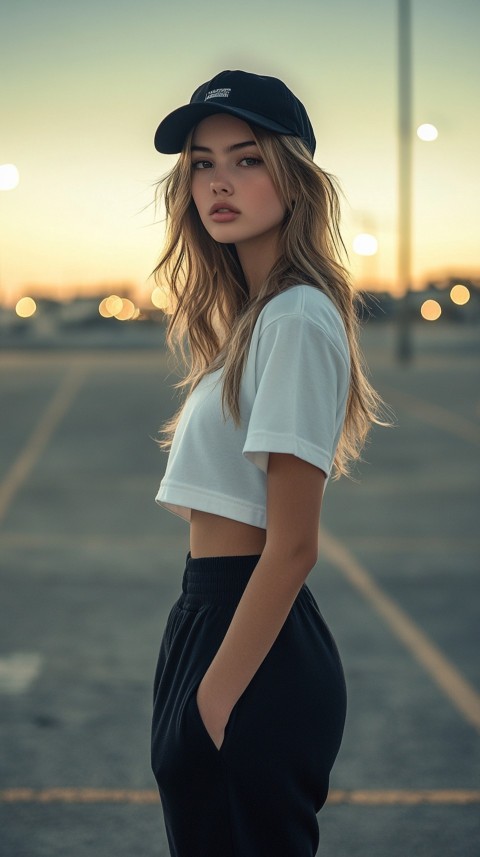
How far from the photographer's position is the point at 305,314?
174 cm

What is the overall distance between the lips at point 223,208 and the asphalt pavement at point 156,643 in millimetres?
2357

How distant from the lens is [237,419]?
5.95 ft

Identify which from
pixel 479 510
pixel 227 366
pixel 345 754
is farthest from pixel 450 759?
pixel 479 510

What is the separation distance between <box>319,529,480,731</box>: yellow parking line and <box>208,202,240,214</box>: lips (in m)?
3.27

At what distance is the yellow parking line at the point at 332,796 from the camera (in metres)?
3.87

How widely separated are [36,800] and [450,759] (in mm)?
1603

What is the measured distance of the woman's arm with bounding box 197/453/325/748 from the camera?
68.0 inches

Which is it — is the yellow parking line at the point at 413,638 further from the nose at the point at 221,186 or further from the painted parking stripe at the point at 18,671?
the nose at the point at 221,186

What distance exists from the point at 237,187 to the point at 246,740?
946mm

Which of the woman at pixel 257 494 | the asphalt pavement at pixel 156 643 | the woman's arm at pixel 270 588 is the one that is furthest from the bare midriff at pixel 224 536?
the asphalt pavement at pixel 156 643

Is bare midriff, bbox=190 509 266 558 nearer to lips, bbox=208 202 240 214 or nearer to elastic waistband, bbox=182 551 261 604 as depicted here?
elastic waistband, bbox=182 551 261 604

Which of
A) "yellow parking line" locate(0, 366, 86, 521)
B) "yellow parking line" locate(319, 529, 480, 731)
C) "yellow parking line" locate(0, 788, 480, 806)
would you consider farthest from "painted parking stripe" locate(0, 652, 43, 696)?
"yellow parking line" locate(0, 366, 86, 521)

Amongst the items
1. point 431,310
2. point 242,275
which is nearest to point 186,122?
point 242,275

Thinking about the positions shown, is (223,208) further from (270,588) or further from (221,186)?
(270,588)
